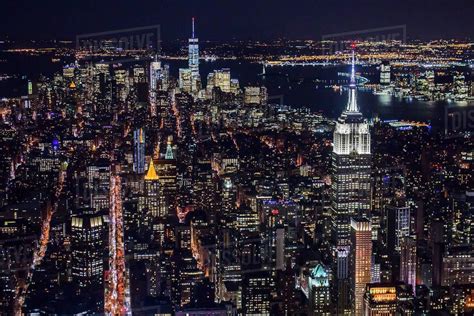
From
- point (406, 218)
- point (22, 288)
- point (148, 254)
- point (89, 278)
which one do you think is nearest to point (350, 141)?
point (406, 218)

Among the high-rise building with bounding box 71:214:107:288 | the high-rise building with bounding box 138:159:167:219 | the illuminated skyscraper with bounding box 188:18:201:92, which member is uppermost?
the illuminated skyscraper with bounding box 188:18:201:92

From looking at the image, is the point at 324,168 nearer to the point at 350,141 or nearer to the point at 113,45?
the point at 350,141

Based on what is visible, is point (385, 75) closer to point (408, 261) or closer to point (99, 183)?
point (99, 183)

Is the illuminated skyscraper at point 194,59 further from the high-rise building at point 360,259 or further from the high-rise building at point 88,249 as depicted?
the high-rise building at point 360,259

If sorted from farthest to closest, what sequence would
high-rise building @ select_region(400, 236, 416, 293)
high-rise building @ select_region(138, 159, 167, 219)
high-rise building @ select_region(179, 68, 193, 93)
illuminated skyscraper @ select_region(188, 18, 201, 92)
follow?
high-rise building @ select_region(179, 68, 193, 93), illuminated skyscraper @ select_region(188, 18, 201, 92), high-rise building @ select_region(138, 159, 167, 219), high-rise building @ select_region(400, 236, 416, 293)

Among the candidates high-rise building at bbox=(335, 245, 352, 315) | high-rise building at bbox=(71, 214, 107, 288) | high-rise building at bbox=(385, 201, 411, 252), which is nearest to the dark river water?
high-rise building at bbox=(385, 201, 411, 252)

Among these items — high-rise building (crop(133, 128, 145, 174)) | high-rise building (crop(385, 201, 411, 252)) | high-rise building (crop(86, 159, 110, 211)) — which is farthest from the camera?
high-rise building (crop(133, 128, 145, 174))

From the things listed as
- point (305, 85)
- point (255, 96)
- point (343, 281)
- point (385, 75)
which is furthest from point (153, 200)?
point (305, 85)

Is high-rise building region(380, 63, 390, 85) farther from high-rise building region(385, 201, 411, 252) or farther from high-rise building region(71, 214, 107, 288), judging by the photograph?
high-rise building region(71, 214, 107, 288)
